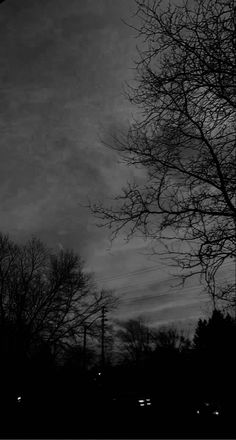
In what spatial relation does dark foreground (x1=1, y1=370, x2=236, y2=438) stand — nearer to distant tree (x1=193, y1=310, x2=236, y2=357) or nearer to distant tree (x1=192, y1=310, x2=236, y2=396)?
distant tree (x1=192, y1=310, x2=236, y2=396)

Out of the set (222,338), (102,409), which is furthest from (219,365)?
(102,409)

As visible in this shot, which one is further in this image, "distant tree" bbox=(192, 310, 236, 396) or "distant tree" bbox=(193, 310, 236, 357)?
"distant tree" bbox=(193, 310, 236, 357)

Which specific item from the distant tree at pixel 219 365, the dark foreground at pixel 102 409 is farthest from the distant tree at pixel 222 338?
the dark foreground at pixel 102 409

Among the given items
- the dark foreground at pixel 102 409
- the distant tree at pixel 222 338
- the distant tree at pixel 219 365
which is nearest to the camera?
the dark foreground at pixel 102 409

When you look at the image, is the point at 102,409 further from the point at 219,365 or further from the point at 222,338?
the point at 222,338

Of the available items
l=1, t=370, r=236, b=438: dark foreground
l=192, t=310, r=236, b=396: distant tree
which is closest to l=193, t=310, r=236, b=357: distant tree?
l=192, t=310, r=236, b=396: distant tree

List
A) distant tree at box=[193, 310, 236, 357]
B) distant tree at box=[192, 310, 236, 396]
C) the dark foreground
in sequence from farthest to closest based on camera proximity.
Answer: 1. distant tree at box=[193, 310, 236, 357]
2. distant tree at box=[192, 310, 236, 396]
3. the dark foreground

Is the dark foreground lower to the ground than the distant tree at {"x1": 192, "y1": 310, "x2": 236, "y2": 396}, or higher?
lower

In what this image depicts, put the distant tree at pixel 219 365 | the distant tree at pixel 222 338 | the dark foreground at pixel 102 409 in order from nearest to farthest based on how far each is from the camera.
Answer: the dark foreground at pixel 102 409 < the distant tree at pixel 219 365 < the distant tree at pixel 222 338

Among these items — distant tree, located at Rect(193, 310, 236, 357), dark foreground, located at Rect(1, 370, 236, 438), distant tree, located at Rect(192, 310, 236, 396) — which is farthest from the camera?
distant tree, located at Rect(193, 310, 236, 357)

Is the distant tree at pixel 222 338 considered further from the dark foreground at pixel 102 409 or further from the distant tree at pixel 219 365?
the dark foreground at pixel 102 409

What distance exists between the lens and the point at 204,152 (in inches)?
243

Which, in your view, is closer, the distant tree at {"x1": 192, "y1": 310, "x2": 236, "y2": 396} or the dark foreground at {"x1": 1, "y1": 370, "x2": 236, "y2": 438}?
the dark foreground at {"x1": 1, "y1": 370, "x2": 236, "y2": 438}

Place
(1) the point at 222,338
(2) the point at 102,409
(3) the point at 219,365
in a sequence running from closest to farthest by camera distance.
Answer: (2) the point at 102,409
(3) the point at 219,365
(1) the point at 222,338
